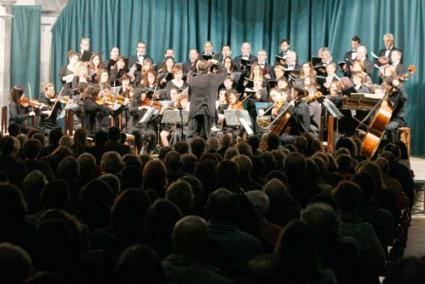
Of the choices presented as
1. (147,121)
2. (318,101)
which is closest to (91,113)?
(147,121)

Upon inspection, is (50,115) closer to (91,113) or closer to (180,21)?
(91,113)

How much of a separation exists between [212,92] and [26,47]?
6.73 m

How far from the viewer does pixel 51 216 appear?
4.19 m

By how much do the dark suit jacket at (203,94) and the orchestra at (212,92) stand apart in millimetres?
15

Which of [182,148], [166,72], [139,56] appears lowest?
[182,148]

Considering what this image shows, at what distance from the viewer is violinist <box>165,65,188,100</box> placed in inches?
571

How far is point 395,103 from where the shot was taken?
1266cm

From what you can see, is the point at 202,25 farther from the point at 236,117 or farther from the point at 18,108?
the point at 236,117

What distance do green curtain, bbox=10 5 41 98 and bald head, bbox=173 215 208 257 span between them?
14.9 meters

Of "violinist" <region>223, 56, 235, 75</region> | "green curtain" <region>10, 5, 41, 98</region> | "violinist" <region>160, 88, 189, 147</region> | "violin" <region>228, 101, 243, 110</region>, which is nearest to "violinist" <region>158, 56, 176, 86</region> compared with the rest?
"violinist" <region>160, 88, 189, 147</region>

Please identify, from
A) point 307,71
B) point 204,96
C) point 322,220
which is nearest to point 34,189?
point 322,220

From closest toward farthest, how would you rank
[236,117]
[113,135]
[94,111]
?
[113,135], [236,117], [94,111]

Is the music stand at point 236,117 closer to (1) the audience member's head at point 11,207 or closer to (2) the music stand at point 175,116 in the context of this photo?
(2) the music stand at point 175,116

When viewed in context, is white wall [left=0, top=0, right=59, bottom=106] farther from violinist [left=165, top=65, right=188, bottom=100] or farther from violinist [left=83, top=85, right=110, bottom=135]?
violinist [left=165, top=65, right=188, bottom=100]
